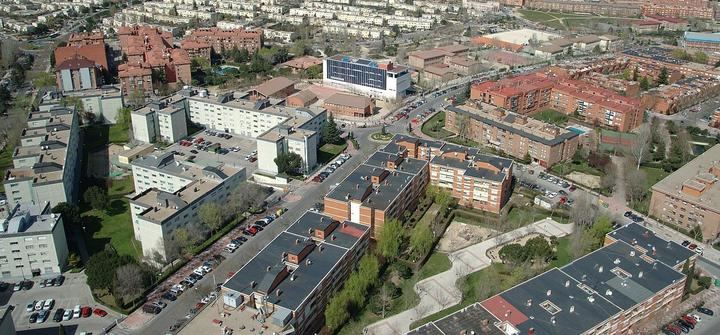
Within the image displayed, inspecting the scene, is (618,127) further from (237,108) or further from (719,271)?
(237,108)

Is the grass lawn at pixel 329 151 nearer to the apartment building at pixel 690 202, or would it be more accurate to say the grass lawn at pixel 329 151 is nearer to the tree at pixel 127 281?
the tree at pixel 127 281

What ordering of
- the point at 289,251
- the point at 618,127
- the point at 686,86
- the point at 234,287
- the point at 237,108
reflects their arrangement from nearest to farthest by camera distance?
the point at 234,287 → the point at 289,251 → the point at 237,108 → the point at 618,127 → the point at 686,86

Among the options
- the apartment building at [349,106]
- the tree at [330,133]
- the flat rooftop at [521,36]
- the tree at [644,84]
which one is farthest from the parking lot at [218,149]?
A: the flat rooftop at [521,36]

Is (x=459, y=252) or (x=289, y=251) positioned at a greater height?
(x=289, y=251)

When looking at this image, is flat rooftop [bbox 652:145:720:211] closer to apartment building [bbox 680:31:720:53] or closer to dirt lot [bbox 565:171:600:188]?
dirt lot [bbox 565:171:600:188]

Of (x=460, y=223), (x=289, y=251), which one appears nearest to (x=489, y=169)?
(x=460, y=223)

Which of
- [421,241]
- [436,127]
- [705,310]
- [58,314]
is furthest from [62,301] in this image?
[436,127]

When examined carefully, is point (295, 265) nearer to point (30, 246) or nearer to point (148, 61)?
point (30, 246)
